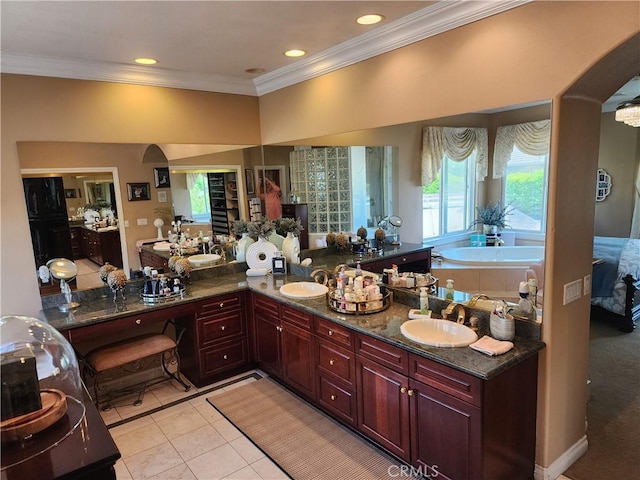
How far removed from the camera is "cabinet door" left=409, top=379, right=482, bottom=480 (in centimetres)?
211

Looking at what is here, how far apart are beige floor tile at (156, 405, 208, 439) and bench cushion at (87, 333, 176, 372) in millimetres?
544

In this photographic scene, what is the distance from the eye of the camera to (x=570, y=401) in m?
2.52

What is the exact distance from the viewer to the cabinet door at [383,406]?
2.47 metres

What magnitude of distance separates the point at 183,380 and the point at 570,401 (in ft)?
10.4

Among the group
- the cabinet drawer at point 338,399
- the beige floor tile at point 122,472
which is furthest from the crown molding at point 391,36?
the beige floor tile at point 122,472

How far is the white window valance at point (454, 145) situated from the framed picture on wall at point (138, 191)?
8.15ft

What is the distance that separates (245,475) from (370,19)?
2999 millimetres

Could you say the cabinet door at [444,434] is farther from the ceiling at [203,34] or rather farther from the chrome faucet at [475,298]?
the ceiling at [203,34]

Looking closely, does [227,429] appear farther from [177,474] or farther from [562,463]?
[562,463]

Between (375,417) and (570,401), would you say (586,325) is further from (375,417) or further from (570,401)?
(375,417)

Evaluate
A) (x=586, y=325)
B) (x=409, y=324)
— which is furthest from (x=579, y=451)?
(x=409, y=324)

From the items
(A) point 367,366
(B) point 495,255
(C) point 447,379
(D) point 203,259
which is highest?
(B) point 495,255

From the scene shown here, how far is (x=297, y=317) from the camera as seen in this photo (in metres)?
3.27

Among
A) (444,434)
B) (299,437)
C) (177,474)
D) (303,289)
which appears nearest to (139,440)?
(177,474)
